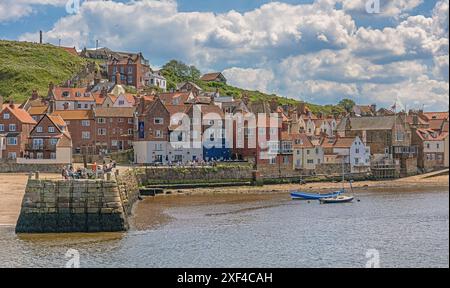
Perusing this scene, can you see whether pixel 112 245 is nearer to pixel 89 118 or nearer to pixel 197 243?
pixel 197 243

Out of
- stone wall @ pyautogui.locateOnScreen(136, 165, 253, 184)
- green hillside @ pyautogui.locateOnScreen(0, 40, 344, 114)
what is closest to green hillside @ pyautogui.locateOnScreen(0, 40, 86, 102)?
green hillside @ pyautogui.locateOnScreen(0, 40, 344, 114)

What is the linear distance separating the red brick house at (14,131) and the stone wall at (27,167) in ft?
5.81

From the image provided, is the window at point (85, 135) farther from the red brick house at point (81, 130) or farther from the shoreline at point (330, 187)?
the shoreline at point (330, 187)

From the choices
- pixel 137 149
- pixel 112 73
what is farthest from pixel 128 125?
pixel 112 73

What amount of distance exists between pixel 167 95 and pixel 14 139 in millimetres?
25583

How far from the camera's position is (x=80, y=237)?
3186 cm

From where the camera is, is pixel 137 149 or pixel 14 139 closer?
pixel 14 139

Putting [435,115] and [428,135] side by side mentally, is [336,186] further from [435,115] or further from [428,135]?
[435,115]

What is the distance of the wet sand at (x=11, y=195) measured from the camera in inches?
1495

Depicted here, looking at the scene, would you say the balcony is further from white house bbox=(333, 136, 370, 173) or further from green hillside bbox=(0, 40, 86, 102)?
green hillside bbox=(0, 40, 86, 102)

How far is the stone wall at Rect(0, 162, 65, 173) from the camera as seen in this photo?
207 feet

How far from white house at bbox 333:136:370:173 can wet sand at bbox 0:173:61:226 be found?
125 ft

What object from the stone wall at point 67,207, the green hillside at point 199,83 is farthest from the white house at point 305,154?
the green hillside at point 199,83
